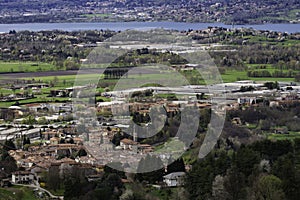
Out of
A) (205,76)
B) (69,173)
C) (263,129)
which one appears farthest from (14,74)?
(69,173)

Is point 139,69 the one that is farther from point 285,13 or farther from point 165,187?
point 285,13

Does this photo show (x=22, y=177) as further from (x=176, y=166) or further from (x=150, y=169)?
(x=176, y=166)

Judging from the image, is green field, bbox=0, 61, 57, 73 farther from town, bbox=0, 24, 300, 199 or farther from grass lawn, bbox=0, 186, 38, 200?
grass lawn, bbox=0, 186, 38, 200

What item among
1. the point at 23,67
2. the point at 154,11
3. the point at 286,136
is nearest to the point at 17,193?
the point at 286,136

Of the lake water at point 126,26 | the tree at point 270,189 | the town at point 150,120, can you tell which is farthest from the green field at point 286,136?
the lake water at point 126,26

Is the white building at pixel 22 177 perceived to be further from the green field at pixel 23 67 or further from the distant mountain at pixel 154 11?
the distant mountain at pixel 154 11
